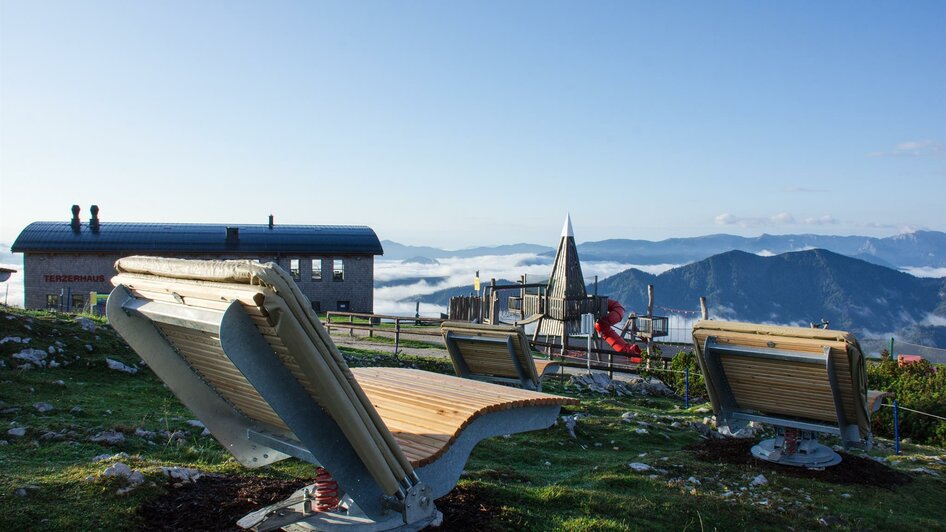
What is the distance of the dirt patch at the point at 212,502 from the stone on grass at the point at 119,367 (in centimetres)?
569

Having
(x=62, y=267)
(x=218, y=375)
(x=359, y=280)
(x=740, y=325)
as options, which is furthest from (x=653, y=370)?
(x=62, y=267)

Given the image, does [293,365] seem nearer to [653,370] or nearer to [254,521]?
[254,521]

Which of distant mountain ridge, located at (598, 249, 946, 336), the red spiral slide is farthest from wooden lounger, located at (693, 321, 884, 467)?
distant mountain ridge, located at (598, 249, 946, 336)

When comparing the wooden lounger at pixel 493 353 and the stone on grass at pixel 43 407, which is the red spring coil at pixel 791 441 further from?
the stone on grass at pixel 43 407

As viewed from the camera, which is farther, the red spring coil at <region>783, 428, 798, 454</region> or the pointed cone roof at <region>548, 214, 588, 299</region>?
the pointed cone roof at <region>548, 214, 588, 299</region>

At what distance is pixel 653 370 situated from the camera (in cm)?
1731

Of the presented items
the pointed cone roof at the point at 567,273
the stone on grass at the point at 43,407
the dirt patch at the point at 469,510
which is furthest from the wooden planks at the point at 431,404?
the pointed cone roof at the point at 567,273

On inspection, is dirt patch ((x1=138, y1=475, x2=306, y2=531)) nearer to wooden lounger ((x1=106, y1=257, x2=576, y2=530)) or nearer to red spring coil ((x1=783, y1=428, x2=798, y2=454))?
wooden lounger ((x1=106, y1=257, x2=576, y2=530))

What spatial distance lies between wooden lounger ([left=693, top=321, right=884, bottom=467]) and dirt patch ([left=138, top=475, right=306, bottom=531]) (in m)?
4.26

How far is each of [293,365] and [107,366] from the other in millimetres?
8353

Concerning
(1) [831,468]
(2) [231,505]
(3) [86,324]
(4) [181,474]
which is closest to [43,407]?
(4) [181,474]

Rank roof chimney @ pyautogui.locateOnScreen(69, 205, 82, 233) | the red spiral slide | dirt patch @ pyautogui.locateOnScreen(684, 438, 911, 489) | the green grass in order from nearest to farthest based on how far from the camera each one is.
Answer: the green grass, dirt patch @ pyautogui.locateOnScreen(684, 438, 911, 489), the red spiral slide, roof chimney @ pyautogui.locateOnScreen(69, 205, 82, 233)

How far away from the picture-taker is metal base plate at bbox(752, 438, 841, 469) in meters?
7.55

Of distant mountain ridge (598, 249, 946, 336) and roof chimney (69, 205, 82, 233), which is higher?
roof chimney (69, 205, 82, 233)
